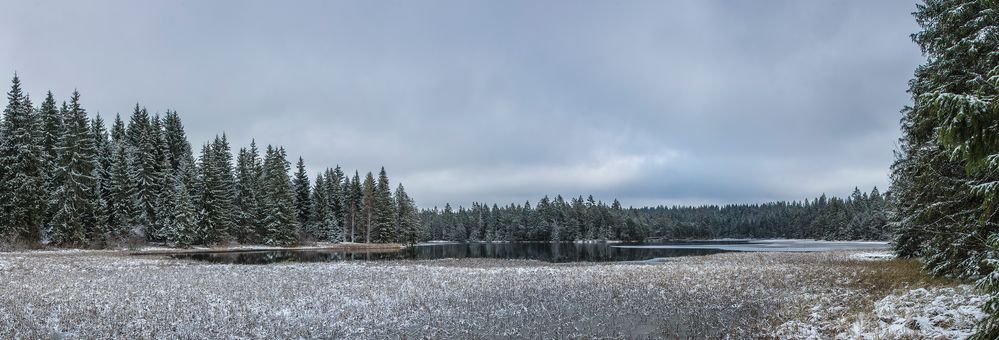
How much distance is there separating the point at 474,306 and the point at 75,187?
52.7m

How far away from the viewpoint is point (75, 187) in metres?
49.2

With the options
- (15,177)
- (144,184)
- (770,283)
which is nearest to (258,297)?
(770,283)

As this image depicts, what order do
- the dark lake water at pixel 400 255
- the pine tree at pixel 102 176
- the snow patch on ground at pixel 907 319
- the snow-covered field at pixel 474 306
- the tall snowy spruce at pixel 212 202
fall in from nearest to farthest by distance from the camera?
the snow patch on ground at pixel 907 319
the snow-covered field at pixel 474 306
the dark lake water at pixel 400 255
the pine tree at pixel 102 176
the tall snowy spruce at pixel 212 202

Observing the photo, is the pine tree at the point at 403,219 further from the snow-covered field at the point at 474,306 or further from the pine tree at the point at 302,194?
the snow-covered field at the point at 474,306

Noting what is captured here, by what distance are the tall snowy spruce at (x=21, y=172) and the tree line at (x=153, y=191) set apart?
9 cm

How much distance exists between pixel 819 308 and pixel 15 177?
60639mm

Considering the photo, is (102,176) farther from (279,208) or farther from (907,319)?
(907,319)

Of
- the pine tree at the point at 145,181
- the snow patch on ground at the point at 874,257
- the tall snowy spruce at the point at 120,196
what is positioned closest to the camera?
the snow patch on ground at the point at 874,257

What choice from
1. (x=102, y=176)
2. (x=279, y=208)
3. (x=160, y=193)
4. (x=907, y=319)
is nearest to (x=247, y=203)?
(x=279, y=208)

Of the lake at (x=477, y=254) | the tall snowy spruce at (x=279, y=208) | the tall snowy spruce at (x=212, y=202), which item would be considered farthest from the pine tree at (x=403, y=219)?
the tall snowy spruce at (x=212, y=202)

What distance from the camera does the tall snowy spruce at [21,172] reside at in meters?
44.0

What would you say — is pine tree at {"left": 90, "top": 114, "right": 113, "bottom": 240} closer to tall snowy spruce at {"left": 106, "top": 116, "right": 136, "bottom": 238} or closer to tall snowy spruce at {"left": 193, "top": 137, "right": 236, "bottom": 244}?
tall snowy spruce at {"left": 106, "top": 116, "right": 136, "bottom": 238}

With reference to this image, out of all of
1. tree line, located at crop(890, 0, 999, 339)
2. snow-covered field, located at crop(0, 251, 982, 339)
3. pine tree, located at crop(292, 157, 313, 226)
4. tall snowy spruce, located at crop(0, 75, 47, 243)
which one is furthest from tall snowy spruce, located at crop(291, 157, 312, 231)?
tree line, located at crop(890, 0, 999, 339)

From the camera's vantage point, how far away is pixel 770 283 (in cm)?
2017
